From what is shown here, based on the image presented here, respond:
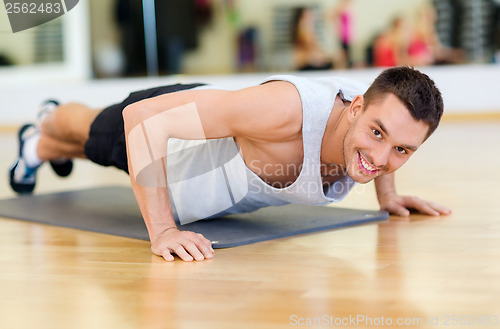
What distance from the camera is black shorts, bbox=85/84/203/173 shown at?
6.23 ft

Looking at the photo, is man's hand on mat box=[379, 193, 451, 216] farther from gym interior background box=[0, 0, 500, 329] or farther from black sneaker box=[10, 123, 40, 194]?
black sneaker box=[10, 123, 40, 194]

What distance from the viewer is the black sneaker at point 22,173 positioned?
2.40 m

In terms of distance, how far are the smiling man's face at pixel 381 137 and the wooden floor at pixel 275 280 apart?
20cm

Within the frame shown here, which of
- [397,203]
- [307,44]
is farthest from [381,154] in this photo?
[307,44]

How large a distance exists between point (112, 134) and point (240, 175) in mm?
459

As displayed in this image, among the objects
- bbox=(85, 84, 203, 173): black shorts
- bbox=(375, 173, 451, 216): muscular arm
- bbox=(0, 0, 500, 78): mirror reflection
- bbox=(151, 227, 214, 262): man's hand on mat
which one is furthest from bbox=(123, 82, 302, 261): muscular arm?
bbox=(0, 0, 500, 78): mirror reflection

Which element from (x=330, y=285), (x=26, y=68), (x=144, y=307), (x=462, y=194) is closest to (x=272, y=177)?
(x=330, y=285)

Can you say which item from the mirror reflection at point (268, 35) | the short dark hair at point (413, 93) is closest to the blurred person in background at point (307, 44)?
the mirror reflection at point (268, 35)

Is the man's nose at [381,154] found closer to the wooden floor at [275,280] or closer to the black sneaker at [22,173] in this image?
the wooden floor at [275,280]

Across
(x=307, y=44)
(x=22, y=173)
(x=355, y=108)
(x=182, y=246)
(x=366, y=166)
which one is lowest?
(x=307, y=44)

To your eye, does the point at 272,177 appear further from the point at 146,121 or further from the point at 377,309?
the point at 377,309

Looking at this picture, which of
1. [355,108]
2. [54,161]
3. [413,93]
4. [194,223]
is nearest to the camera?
[413,93]

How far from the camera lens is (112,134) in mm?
1951

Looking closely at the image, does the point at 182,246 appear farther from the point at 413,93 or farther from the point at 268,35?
the point at 268,35
